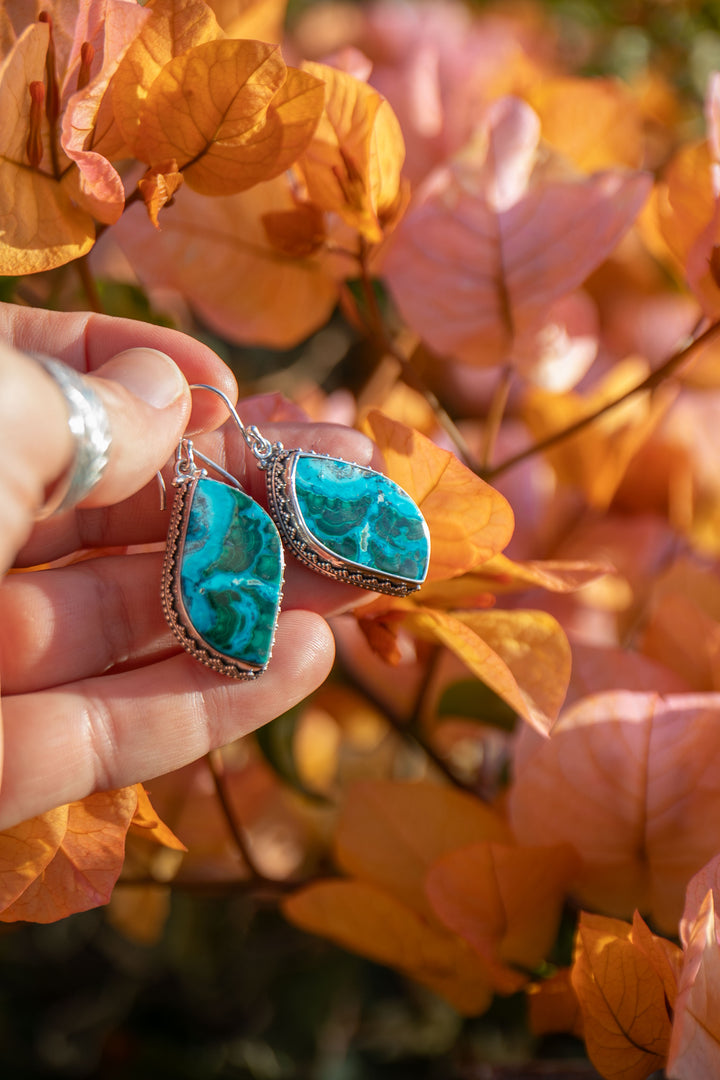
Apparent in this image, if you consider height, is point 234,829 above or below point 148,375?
below

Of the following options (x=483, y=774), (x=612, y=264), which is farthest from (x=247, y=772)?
(x=612, y=264)

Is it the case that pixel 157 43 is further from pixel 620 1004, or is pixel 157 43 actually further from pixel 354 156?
pixel 620 1004

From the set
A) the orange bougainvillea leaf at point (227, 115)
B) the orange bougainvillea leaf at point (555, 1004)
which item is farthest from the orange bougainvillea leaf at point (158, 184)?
the orange bougainvillea leaf at point (555, 1004)

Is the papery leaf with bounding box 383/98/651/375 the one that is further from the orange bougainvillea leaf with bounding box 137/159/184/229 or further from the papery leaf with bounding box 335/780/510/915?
the papery leaf with bounding box 335/780/510/915

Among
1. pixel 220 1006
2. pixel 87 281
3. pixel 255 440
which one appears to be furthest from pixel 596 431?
pixel 220 1006

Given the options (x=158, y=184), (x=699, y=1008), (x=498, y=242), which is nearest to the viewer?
(x=699, y=1008)

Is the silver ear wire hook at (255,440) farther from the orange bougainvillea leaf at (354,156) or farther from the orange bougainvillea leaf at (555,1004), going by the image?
the orange bougainvillea leaf at (555,1004)

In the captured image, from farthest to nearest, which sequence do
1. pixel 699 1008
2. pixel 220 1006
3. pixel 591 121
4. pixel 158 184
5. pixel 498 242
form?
pixel 220 1006, pixel 591 121, pixel 498 242, pixel 158 184, pixel 699 1008

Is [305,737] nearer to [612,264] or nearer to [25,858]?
[25,858]
